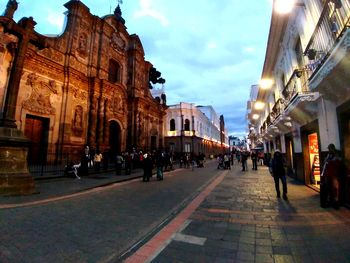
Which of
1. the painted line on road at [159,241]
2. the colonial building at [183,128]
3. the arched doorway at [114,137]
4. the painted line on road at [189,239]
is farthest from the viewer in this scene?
the colonial building at [183,128]

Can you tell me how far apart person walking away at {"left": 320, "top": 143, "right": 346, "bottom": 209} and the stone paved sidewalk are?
0.28 m

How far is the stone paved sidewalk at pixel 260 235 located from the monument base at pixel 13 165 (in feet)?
18.5

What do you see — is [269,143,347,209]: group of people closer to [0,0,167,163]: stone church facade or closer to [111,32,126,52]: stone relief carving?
[0,0,167,163]: stone church facade

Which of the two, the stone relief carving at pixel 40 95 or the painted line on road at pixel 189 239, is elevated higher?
the stone relief carving at pixel 40 95

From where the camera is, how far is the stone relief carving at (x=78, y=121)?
55.5ft

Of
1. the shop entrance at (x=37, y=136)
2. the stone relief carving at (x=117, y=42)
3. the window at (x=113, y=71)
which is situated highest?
the stone relief carving at (x=117, y=42)

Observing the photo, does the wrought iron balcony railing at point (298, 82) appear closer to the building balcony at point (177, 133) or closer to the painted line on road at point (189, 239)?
Result: the painted line on road at point (189, 239)

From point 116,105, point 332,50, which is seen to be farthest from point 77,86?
point 332,50

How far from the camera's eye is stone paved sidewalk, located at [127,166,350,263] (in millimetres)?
2949

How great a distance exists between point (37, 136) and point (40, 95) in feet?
9.40

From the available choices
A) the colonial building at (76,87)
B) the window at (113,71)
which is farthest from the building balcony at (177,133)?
the window at (113,71)

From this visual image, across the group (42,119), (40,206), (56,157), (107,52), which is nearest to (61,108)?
(42,119)

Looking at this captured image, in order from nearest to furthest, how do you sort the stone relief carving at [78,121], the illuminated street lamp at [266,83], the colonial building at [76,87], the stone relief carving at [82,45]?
the colonial building at [76,87] < the stone relief carving at [78,121] < the illuminated street lamp at [266,83] < the stone relief carving at [82,45]

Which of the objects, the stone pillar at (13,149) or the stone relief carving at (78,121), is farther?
the stone relief carving at (78,121)
